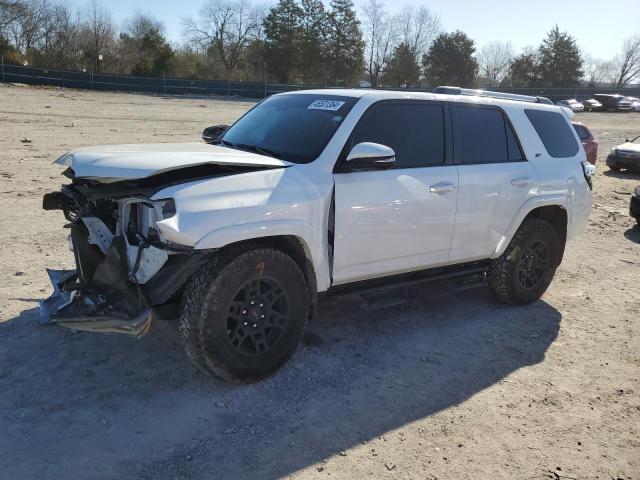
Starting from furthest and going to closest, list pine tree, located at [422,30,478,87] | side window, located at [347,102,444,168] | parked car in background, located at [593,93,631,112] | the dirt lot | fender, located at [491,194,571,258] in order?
1. pine tree, located at [422,30,478,87]
2. parked car in background, located at [593,93,631,112]
3. fender, located at [491,194,571,258]
4. side window, located at [347,102,444,168]
5. the dirt lot

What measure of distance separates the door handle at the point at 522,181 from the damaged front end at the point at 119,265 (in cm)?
310

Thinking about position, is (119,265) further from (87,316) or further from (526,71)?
(526,71)

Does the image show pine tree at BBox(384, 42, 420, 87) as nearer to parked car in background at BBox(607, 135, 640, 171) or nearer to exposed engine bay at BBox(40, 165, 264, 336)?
parked car in background at BBox(607, 135, 640, 171)

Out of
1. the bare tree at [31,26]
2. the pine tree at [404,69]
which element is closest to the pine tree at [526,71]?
the pine tree at [404,69]

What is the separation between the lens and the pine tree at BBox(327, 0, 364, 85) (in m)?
62.1

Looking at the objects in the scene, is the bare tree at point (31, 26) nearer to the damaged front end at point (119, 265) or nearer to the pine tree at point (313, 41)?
the pine tree at point (313, 41)

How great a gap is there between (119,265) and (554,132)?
4.46 metres

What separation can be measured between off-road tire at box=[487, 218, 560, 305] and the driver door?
2.78ft

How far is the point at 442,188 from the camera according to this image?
4.46m

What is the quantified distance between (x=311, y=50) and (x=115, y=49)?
2057cm

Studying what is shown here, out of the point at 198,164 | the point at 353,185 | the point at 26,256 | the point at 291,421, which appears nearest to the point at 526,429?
the point at 291,421

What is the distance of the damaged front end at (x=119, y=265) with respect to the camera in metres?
3.35

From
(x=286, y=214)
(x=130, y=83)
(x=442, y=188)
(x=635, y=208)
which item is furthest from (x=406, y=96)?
(x=130, y=83)

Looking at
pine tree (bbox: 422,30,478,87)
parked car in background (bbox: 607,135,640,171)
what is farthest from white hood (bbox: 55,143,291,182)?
pine tree (bbox: 422,30,478,87)
